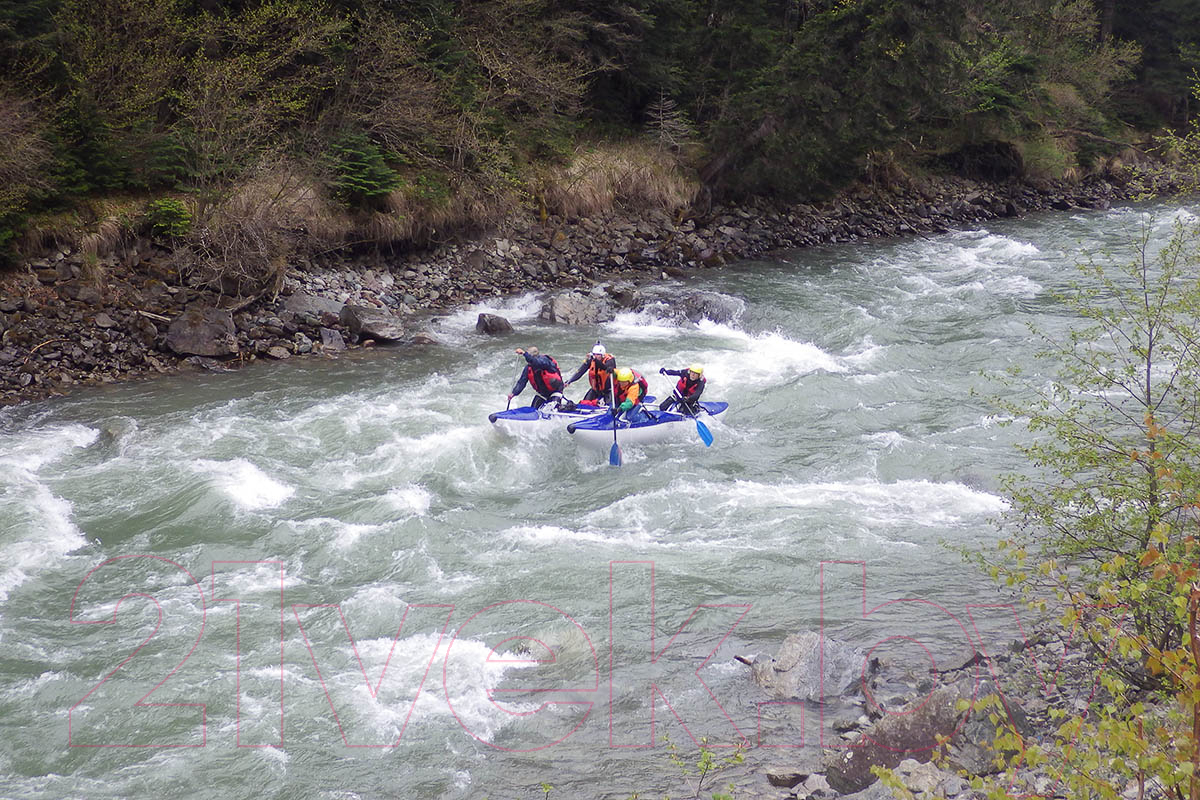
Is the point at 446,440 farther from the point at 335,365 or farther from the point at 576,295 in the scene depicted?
the point at 576,295

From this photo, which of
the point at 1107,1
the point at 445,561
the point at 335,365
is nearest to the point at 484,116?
the point at 335,365

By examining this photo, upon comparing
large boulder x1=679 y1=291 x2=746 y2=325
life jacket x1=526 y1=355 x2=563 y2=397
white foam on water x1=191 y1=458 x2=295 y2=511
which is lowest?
white foam on water x1=191 y1=458 x2=295 y2=511

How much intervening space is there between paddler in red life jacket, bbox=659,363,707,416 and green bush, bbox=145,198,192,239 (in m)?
8.88

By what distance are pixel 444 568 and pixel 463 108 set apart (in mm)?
13334

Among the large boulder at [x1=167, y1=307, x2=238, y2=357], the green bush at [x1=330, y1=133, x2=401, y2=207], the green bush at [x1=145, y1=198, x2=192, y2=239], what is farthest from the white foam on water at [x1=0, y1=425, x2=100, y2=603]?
the green bush at [x1=330, y1=133, x2=401, y2=207]

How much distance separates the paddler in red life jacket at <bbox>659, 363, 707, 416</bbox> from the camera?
12.1 m

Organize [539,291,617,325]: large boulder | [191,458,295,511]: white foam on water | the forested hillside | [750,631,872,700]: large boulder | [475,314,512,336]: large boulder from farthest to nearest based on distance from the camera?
[539,291,617,325]: large boulder, [475,314,512,336]: large boulder, the forested hillside, [191,458,295,511]: white foam on water, [750,631,872,700]: large boulder

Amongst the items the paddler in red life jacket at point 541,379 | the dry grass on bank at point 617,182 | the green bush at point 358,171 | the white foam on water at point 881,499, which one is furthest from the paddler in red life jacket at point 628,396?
the dry grass on bank at point 617,182

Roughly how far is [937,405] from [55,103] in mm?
14198

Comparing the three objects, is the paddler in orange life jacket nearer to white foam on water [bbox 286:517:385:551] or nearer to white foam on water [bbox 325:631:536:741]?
white foam on water [bbox 286:517:385:551]

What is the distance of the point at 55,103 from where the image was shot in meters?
14.8

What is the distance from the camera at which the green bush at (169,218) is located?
15.5 metres

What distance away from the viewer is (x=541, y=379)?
12.2 m

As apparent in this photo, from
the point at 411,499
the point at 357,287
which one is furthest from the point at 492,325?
the point at 411,499
